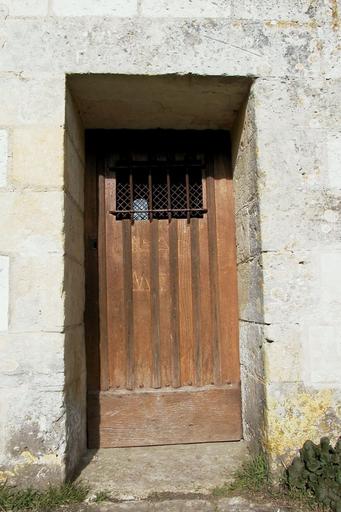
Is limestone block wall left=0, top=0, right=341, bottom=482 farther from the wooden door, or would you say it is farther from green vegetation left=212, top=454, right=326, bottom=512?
the wooden door

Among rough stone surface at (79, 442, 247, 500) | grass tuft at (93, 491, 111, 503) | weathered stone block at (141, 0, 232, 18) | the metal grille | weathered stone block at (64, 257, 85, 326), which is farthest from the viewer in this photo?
the metal grille

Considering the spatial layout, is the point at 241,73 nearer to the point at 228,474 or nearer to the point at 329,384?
the point at 329,384

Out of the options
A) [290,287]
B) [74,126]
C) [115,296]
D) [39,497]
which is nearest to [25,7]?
[74,126]

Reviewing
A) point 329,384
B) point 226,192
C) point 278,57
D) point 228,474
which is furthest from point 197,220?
point 228,474

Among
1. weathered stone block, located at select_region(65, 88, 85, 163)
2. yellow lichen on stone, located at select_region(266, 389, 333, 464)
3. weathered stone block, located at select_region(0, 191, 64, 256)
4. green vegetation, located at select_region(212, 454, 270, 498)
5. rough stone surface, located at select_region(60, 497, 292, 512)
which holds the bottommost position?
rough stone surface, located at select_region(60, 497, 292, 512)

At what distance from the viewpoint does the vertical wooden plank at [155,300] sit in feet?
8.88

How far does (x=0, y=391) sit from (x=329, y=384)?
67.1 inches

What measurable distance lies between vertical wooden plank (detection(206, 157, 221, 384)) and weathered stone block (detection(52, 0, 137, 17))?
3.40 ft

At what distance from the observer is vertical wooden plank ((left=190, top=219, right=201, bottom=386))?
273cm

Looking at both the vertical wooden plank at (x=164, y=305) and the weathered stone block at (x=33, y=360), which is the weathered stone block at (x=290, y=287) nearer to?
the vertical wooden plank at (x=164, y=305)

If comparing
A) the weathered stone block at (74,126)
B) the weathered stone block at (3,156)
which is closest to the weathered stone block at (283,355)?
the weathered stone block at (74,126)

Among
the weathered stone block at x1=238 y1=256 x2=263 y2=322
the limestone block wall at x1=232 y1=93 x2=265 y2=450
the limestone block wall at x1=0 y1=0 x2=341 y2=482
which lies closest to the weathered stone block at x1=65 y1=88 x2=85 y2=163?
the limestone block wall at x1=0 y1=0 x2=341 y2=482

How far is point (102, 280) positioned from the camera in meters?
2.76

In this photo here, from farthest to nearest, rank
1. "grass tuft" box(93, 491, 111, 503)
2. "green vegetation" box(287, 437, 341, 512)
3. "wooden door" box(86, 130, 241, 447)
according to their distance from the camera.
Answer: "wooden door" box(86, 130, 241, 447), "grass tuft" box(93, 491, 111, 503), "green vegetation" box(287, 437, 341, 512)
